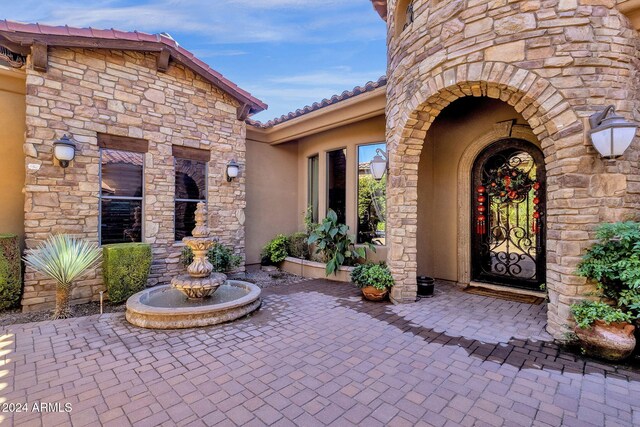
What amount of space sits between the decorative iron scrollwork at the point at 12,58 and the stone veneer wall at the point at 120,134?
0.38 meters

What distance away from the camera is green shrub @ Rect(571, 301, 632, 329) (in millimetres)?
3248

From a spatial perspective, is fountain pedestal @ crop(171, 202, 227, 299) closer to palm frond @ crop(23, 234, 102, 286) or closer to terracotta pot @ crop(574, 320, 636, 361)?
palm frond @ crop(23, 234, 102, 286)

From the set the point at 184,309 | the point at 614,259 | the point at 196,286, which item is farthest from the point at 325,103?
the point at 614,259

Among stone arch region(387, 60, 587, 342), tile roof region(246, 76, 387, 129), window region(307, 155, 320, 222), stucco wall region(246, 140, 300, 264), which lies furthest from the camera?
window region(307, 155, 320, 222)

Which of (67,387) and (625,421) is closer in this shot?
(625,421)

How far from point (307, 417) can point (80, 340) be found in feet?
10.6

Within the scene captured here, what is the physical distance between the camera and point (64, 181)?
5.36 meters

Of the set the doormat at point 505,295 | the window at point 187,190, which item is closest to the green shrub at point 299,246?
the window at point 187,190

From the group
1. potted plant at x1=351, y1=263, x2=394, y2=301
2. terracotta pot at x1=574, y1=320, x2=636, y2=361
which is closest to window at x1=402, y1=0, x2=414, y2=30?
potted plant at x1=351, y1=263, x2=394, y2=301

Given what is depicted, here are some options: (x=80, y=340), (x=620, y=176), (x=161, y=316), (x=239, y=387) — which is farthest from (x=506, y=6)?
(x=80, y=340)

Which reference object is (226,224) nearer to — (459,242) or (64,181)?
(64,181)

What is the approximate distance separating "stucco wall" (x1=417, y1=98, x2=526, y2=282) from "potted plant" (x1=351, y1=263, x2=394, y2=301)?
181 centimetres

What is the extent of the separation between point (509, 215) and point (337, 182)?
164 inches

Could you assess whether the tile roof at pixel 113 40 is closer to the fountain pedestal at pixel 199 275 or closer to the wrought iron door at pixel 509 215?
the fountain pedestal at pixel 199 275
